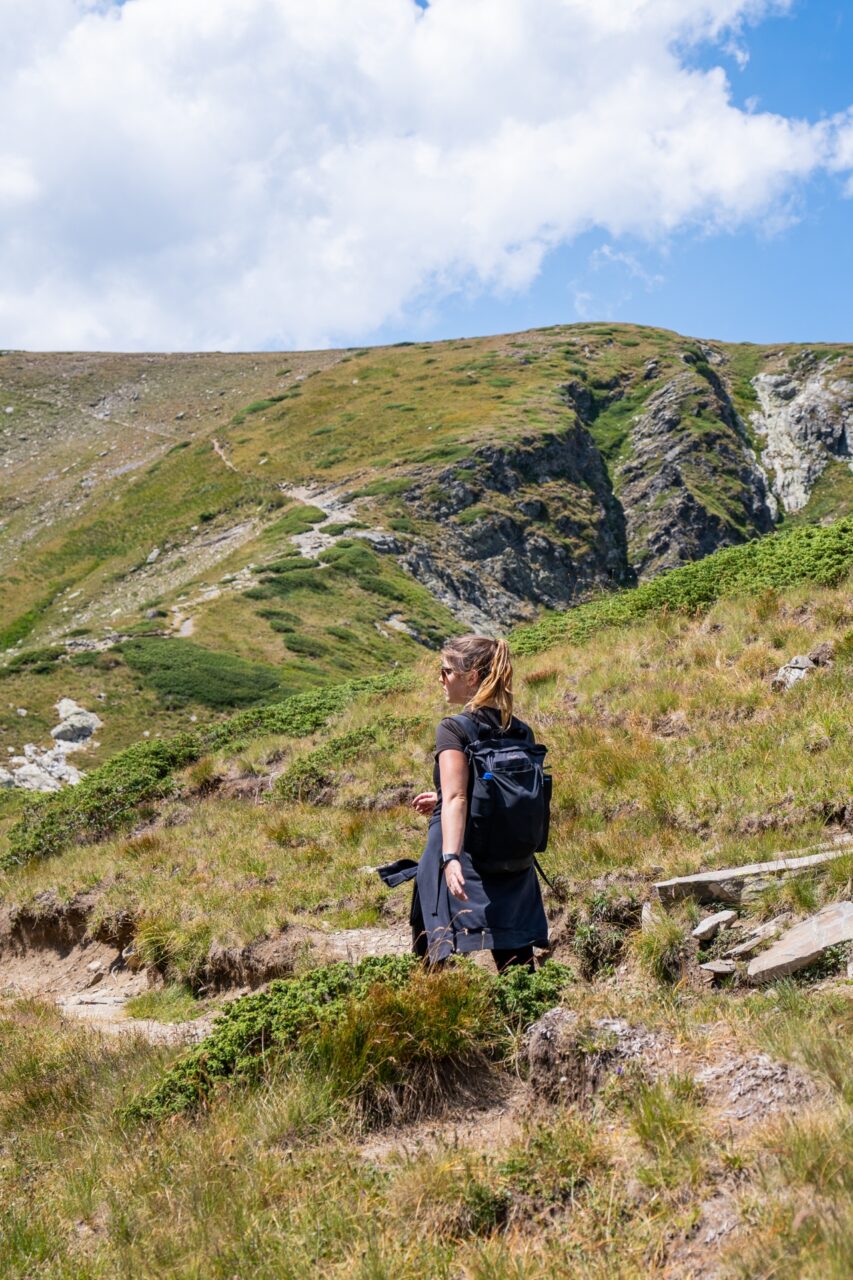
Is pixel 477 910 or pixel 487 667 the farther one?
pixel 487 667

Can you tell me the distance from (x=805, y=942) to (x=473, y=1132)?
2244 mm

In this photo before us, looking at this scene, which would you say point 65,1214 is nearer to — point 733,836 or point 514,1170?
point 514,1170

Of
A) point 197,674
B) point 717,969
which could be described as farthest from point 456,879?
point 197,674

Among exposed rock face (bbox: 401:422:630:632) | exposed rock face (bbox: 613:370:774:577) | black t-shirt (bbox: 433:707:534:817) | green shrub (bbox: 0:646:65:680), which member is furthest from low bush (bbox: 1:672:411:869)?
exposed rock face (bbox: 613:370:774:577)

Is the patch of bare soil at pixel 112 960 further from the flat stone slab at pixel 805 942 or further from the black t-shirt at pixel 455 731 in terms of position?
the flat stone slab at pixel 805 942

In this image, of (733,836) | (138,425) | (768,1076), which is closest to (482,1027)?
(768,1076)

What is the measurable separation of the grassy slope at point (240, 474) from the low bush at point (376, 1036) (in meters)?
28.4

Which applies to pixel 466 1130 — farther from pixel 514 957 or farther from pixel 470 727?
pixel 470 727

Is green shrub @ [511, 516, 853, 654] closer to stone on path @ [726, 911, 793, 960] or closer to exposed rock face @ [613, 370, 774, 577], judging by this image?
stone on path @ [726, 911, 793, 960]

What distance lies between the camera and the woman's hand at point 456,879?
4652 mm

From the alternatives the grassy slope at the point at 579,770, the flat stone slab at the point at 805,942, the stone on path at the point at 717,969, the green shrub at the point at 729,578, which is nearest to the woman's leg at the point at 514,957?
the stone on path at the point at 717,969

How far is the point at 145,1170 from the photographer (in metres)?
3.76

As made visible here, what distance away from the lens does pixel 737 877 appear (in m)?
6.00

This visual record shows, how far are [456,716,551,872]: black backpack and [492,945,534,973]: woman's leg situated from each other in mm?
529
